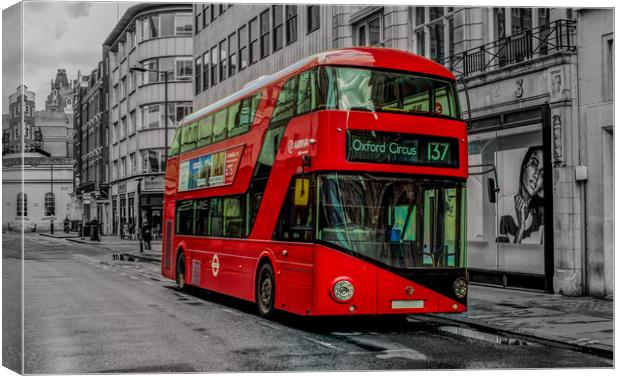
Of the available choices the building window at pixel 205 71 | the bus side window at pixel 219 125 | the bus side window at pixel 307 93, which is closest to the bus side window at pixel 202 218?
the bus side window at pixel 219 125

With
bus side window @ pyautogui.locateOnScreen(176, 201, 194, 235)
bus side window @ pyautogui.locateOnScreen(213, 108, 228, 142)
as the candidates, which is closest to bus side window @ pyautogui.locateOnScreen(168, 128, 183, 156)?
bus side window @ pyautogui.locateOnScreen(213, 108, 228, 142)

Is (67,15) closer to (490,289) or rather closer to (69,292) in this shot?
(69,292)

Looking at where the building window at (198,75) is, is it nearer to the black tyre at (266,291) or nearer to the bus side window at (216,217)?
the bus side window at (216,217)

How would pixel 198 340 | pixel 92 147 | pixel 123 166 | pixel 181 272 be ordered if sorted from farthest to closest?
pixel 181 272 < pixel 123 166 < pixel 92 147 < pixel 198 340

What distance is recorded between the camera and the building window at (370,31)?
49.2 ft

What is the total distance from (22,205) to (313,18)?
5101 mm

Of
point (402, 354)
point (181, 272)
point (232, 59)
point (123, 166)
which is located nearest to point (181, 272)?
point (181, 272)

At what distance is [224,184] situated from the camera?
601 inches

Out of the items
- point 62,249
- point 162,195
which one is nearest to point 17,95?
point 62,249

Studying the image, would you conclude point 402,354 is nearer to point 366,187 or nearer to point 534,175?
point 366,187

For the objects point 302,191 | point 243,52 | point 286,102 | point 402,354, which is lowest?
point 402,354

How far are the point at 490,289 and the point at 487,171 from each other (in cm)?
231

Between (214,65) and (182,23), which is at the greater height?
(182,23)

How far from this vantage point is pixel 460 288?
1249 cm
